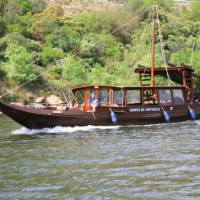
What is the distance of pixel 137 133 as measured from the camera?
2656 cm

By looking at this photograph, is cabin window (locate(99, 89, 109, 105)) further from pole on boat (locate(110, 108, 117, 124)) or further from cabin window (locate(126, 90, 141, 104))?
cabin window (locate(126, 90, 141, 104))

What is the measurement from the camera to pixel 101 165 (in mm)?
17062

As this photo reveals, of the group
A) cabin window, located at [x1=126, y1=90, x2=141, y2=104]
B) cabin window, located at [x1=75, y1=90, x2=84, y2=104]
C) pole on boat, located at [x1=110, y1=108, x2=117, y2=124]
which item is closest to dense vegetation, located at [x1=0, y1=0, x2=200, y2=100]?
cabin window, located at [x1=126, y1=90, x2=141, y2=104]

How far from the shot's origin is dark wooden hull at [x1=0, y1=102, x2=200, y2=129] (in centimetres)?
2770

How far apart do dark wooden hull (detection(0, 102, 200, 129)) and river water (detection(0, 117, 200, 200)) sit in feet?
3.54

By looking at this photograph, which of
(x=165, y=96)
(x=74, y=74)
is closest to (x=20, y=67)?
(x=74, y=74)

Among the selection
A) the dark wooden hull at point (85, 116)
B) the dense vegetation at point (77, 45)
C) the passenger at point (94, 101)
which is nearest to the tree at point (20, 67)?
the dense vegetation at point (77, 45)

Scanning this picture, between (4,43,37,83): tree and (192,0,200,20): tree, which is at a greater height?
(192,0,200,20): tree

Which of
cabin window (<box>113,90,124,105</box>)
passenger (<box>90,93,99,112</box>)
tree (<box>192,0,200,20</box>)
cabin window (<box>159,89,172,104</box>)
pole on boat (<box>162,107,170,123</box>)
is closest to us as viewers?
passenger (<box>90,93,99,112</box>)

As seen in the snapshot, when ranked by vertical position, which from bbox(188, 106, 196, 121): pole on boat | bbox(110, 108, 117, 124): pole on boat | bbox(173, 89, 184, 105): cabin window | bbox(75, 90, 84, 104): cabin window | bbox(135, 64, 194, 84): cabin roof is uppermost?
bbox(135, 64, 194, 84): cabin roof

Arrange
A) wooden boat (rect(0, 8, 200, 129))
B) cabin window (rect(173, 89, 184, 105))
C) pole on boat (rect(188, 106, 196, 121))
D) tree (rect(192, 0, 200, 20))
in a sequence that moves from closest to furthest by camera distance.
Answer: wooden boat (rect(0, 8, 200, 129)) < cabin window (rect(173, 89, 184, 105)) < pole on boat (rect(188, 106, 196, 121)) < tree (rect(192, 0, 200, 20))

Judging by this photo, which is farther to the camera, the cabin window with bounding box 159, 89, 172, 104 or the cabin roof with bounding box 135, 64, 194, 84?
the cabin roof with bounding box 135, 64, 194, 84

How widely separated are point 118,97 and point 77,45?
4928cm

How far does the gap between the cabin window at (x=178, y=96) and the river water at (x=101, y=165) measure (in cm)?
570
